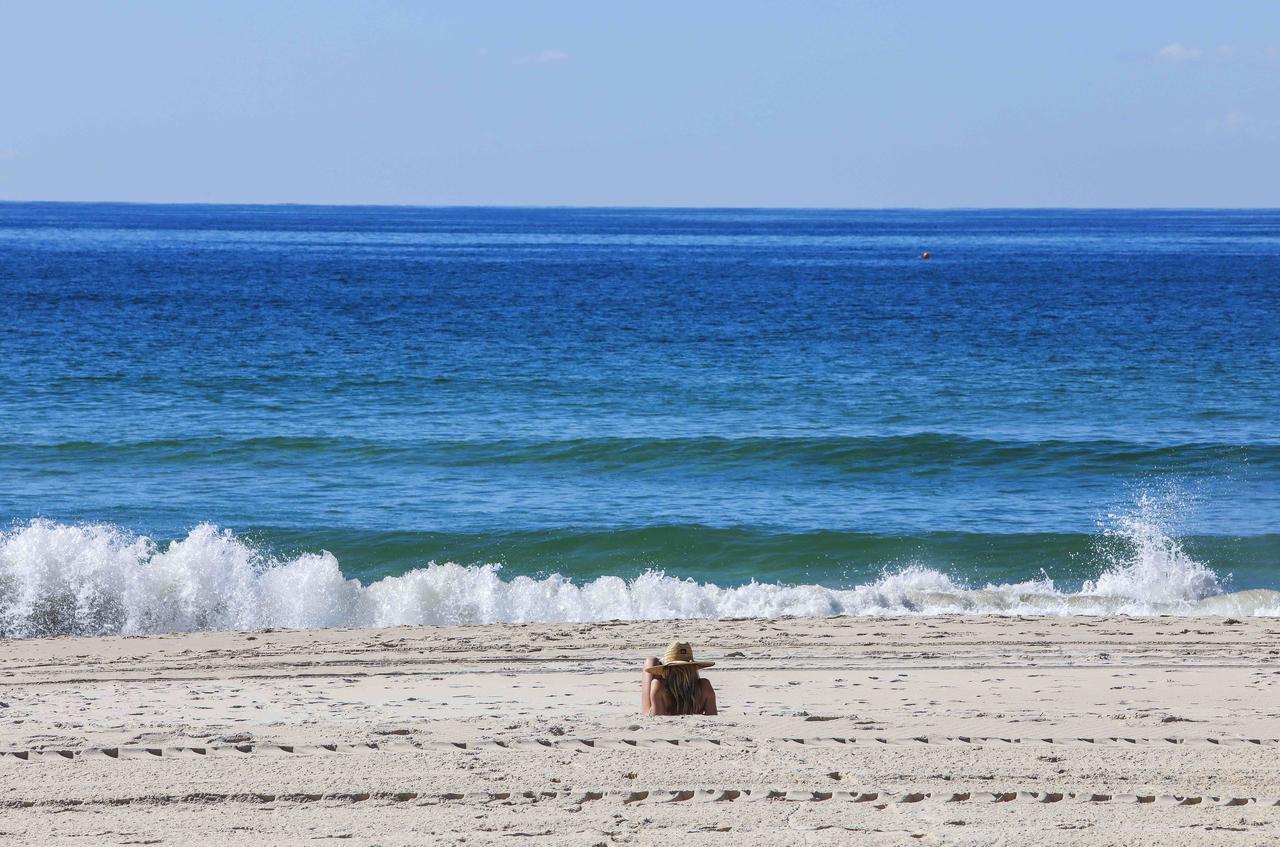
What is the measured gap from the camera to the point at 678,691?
8148 mm

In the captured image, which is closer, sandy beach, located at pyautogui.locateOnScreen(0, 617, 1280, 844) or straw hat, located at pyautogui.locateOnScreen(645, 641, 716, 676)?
sandy beach, located at pyautogui.locateOnScreen(0, 617, 1280, 844)

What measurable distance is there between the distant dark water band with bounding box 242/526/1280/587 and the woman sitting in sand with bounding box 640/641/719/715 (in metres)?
7.17

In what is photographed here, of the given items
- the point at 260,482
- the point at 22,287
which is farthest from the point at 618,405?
the point at 22,287

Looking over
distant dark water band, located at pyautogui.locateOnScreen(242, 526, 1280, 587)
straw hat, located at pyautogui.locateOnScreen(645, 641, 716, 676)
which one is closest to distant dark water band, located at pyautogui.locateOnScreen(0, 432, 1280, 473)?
distant dark water band, located at pyautogui.locateOnScreen(242, 526, 1280, 587)

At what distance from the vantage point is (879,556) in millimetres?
16234

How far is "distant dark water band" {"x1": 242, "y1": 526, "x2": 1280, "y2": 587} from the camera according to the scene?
1572 centimetres

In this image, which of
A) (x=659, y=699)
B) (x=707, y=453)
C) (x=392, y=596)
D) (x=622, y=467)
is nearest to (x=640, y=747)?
(x=659, y=699)

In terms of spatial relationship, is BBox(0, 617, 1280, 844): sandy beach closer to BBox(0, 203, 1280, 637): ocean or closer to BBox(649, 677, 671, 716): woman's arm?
BBox(649, 677, 671, 716): woman's arm

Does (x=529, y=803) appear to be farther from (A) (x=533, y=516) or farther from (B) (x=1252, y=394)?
(B) (x=1252, y=394)

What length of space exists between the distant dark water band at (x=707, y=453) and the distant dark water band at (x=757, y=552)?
3.96 metres

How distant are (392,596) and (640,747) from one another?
24.5 ft

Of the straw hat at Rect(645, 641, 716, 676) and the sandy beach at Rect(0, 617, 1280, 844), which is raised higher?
the straw hat at Rect(645, 641, 716, 676)

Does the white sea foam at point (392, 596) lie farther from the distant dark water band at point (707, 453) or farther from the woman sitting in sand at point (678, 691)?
the distant dark water band at point (707, 453)

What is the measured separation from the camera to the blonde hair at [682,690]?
8.14 metres
